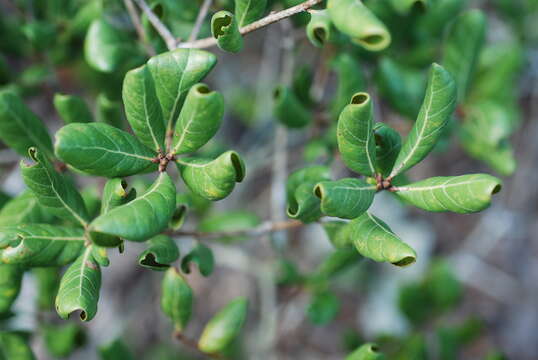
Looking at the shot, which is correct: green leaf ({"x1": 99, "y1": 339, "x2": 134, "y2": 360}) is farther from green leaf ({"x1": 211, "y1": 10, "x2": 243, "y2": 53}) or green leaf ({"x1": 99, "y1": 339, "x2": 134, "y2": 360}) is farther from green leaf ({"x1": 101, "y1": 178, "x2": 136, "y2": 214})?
green leaf ({"x1": 211, "y1": 10, "x2": 243, "y2": 53})

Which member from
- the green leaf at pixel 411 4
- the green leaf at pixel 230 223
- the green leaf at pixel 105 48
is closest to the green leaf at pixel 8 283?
the green leaf at pixel 105 48

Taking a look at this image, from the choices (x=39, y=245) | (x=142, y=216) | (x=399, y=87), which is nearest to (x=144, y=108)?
(x=142, y=216)

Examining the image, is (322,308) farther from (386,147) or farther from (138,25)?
(138,25)

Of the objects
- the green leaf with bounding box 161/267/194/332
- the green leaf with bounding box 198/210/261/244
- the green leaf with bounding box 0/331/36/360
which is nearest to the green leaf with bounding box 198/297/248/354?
the green leaf with bounding box 161/267/194/332

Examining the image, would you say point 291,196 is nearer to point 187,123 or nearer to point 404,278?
point 187,123

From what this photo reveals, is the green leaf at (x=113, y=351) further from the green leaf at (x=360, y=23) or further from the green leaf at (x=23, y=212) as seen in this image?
the green leaf at (x=360, y=23)

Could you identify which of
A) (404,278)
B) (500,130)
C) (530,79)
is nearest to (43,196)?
(500,130)
